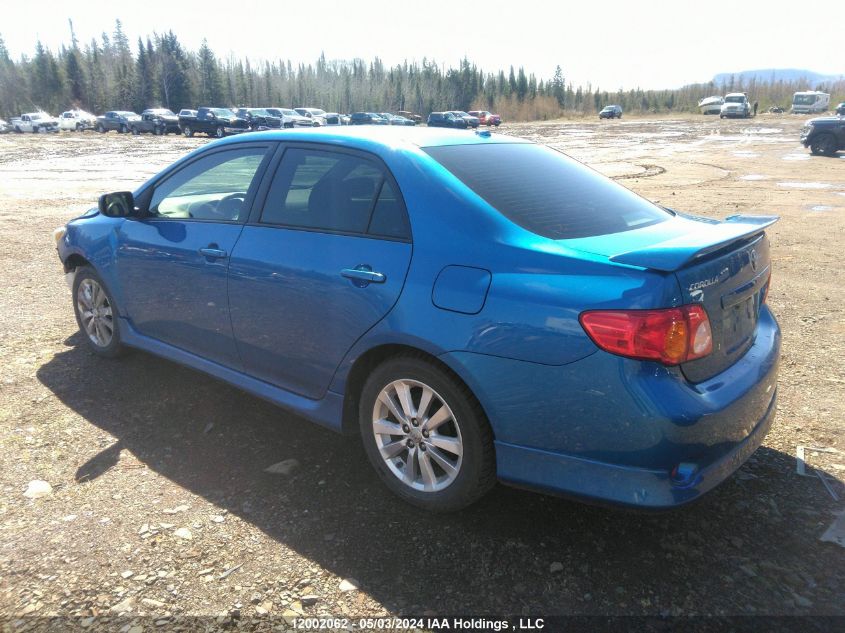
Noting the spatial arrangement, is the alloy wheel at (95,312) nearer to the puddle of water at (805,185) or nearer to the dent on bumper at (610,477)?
the dent on bumper at (610,477)

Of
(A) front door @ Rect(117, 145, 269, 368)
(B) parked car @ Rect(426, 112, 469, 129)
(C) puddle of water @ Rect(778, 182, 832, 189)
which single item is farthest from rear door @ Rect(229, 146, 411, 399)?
(B) parked car @ Rect(426, 112, 469, 129)

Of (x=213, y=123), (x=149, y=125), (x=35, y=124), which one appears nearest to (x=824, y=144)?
(x=213, y=123)

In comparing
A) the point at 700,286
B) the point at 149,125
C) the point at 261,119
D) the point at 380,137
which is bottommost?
the point at 149,125

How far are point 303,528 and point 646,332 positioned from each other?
5.63 ft

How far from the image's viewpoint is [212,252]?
372 centimetres

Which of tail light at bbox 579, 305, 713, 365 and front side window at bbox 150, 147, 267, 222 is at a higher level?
front side window at bbox 150, 147, 267, 222

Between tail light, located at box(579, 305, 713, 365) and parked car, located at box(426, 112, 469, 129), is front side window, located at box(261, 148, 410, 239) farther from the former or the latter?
parked car, located at box(426, 112, 469, 129)

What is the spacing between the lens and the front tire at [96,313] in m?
4.73

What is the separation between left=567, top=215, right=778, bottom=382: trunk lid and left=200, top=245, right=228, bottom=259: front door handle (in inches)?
77.3

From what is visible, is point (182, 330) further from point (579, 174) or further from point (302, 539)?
point (579, 174)

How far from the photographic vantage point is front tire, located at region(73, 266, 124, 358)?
4.73 meters

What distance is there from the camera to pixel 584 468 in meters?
2.54

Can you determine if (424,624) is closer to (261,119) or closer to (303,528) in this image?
(303,528)

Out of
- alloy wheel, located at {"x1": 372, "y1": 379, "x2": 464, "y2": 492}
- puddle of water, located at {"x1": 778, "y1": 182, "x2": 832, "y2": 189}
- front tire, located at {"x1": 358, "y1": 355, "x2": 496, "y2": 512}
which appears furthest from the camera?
puddle of water, located at {"x1": 778, "y1": 182, "x2": 832, "y2": 189}
